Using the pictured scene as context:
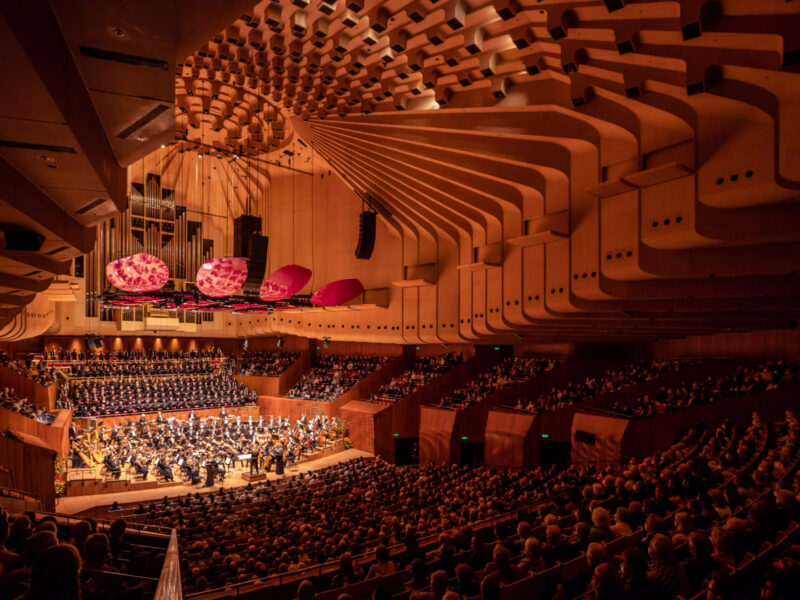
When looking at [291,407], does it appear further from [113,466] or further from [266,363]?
[113,466]

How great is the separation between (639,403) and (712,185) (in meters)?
7.87

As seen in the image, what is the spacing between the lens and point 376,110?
902cm

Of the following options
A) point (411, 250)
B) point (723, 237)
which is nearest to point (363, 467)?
point (411, 250)

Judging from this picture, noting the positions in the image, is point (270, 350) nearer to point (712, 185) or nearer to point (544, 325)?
point (544, 325)

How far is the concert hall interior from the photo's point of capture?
2.95m

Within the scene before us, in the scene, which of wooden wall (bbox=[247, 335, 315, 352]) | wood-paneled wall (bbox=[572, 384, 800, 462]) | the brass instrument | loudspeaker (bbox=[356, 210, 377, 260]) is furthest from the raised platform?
wooden wall (bbox=[247, 335, 315, 352])

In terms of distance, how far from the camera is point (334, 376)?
21516 mm

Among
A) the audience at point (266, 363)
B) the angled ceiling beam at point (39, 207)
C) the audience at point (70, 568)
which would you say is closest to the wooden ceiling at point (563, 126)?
the angled ceiling beam at point (39, 207)

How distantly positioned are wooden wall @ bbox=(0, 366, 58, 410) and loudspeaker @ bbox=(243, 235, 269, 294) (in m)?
8.96

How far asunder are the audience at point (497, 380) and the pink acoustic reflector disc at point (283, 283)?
6.24 meters

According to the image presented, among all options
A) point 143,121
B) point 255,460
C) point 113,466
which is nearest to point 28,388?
point 113,466

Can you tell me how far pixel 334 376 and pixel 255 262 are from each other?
8.66 m

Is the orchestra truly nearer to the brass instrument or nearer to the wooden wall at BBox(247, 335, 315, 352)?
the brass instrument

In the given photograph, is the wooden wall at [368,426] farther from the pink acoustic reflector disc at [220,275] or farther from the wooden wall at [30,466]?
the wooden wall at [30,466]
